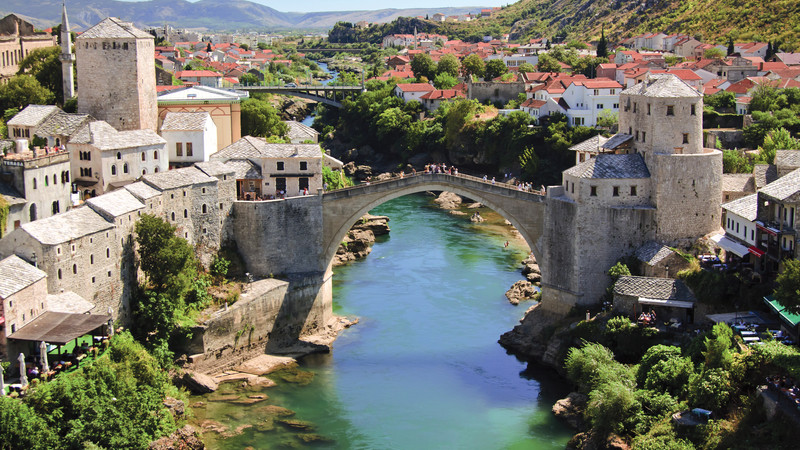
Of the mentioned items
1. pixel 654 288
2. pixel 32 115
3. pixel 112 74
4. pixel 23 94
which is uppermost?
pixel 112 74

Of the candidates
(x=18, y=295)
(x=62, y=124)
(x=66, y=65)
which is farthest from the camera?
(x=66, y=65)

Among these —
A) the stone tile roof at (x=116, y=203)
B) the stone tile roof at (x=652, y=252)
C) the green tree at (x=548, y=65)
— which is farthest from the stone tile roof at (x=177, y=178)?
the green tree at (x=548, y=65)

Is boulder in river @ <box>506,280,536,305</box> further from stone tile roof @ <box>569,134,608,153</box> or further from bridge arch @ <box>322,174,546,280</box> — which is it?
stone tile roof @ <box>569,134,608,153</box>

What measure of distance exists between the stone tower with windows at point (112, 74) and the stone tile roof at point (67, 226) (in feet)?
40.1

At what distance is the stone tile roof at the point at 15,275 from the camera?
3262 cm

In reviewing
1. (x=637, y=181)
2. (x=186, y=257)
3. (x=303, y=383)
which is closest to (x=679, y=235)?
(x=637, y=181)

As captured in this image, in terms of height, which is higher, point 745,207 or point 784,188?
point 784,188

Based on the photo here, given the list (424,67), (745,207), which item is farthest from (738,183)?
(424,67)

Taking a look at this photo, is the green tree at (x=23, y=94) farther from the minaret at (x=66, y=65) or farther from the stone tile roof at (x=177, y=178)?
the stone tile roof at (x=177, y=178)

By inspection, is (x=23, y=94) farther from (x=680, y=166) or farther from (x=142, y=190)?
(x=680, y=166)

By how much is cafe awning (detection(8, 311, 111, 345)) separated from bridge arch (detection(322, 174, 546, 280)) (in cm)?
1453

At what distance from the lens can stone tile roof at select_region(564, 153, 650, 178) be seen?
42219mm

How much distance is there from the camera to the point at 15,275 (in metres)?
33.4

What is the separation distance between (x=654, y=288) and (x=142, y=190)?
72.6ft
